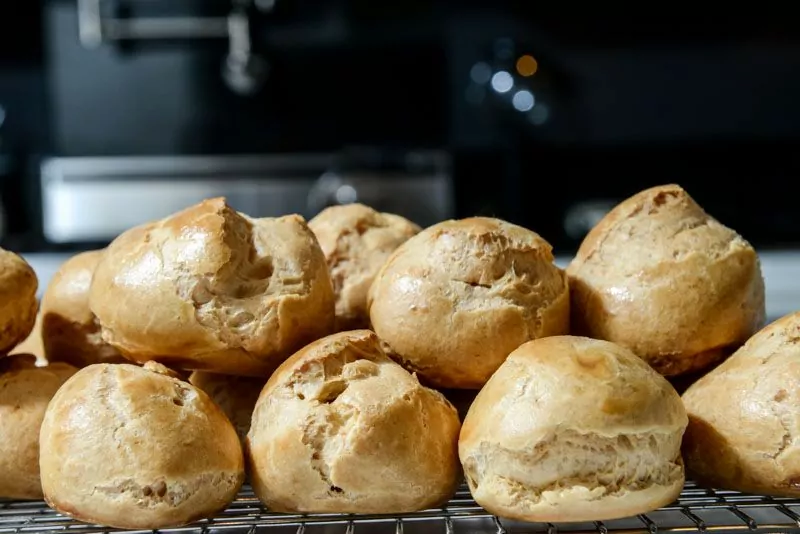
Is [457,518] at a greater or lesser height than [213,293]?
lesser

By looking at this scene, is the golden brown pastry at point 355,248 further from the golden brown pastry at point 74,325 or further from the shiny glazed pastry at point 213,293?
the golden brown pastry at point 74,325

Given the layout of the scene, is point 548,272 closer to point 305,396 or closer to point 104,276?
point 305,396

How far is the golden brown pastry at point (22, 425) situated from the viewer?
0.95m

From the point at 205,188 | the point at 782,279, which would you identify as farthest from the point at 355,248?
the point at 205,188

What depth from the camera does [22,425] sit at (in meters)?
0.96

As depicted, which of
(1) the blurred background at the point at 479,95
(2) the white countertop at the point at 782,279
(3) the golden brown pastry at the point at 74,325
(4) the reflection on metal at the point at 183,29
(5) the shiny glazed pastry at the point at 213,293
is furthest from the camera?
(1) the blurred background at the point at 479,95

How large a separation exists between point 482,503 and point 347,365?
0.71ft

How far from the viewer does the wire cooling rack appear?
835 millimetres

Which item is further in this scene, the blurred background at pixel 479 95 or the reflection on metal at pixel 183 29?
the blurred background at pixel 479 95

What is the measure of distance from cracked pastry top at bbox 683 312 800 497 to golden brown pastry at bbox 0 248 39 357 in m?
0.85

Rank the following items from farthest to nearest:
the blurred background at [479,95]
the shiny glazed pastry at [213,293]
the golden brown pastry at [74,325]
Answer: the blurred background at [479,95] → the golden brown pastry at [74,325] → the shiny glazed pastry at [213,293]

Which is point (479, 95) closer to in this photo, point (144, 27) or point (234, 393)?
point (144, 27)

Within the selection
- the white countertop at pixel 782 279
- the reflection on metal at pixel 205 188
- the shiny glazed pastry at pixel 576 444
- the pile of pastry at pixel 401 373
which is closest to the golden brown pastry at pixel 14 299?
the pile of pastry at pixel 401 373

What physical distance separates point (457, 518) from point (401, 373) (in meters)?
0.17
